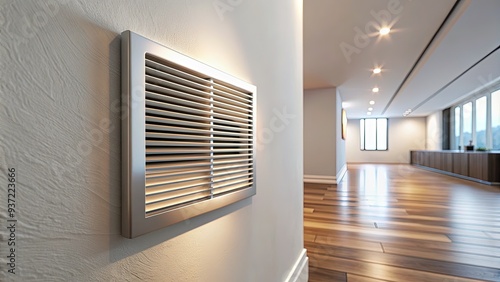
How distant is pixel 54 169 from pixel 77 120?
3.5 inches

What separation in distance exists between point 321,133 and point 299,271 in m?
5.18

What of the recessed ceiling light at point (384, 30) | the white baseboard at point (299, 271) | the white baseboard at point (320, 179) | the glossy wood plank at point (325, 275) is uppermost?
the recessed ceiling light at point (384, 30)

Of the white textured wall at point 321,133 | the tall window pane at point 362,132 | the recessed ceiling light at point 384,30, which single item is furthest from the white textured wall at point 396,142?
the recessed ceiling light at point 384,30

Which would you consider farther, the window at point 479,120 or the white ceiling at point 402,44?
the window at point 479,120

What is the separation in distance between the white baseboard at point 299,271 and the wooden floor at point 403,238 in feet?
0.49

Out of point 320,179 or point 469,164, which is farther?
point 469,164

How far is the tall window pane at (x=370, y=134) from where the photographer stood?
1362 centimetres

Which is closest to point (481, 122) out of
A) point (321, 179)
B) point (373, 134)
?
point (321, 179)

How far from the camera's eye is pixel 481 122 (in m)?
7.51

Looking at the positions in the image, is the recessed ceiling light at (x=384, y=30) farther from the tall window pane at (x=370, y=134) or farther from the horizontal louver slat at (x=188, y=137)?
the tall window pane at (x=370, y=134)

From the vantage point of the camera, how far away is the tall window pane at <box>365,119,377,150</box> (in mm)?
13617

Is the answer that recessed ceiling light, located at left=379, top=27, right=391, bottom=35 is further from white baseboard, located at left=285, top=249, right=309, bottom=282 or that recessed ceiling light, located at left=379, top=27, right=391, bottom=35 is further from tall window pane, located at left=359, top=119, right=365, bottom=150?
tall window pane, located at left=359, top=119, right=365, bottom=150

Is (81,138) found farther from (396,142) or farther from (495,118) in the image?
(396,142)

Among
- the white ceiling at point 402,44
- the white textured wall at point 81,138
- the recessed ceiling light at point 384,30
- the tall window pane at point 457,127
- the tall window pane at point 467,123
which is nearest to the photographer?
the white textured wall at point 81,138
